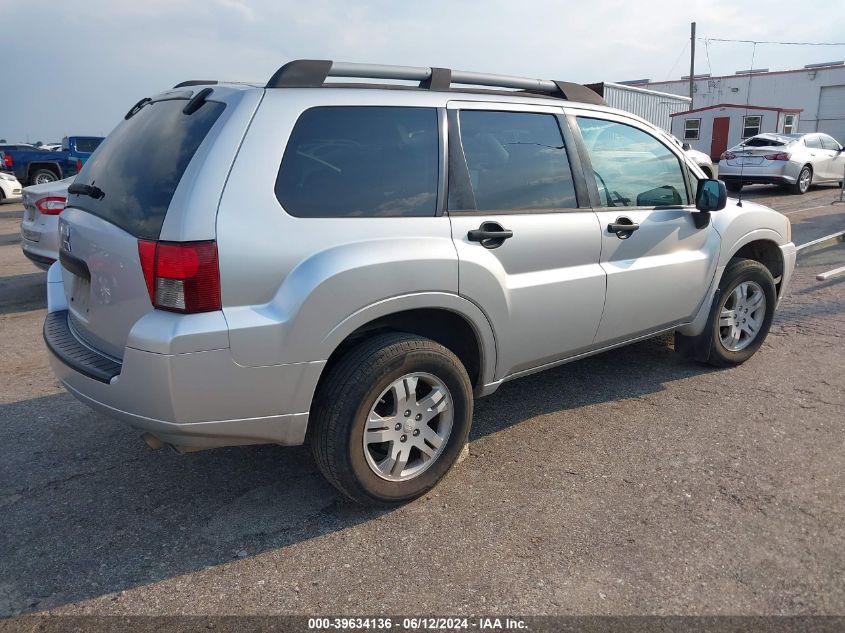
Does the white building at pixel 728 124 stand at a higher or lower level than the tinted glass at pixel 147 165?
higher

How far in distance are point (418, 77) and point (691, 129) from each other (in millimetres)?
37380

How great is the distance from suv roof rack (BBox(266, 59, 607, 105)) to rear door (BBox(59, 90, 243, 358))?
327mm

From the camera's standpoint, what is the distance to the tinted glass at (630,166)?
3824 mm

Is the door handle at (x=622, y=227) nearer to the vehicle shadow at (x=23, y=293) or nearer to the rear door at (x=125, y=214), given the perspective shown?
the rear door at (x=125, y=214)

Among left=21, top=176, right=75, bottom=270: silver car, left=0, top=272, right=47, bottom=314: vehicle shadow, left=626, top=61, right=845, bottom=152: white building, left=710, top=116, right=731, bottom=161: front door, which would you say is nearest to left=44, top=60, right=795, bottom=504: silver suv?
left=21, top=176, right=75, bottom=270: silver car

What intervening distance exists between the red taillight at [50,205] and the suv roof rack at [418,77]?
5.09 m

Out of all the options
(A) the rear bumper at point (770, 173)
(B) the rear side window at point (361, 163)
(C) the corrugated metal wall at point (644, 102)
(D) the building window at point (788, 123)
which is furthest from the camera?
(D) the building window at point (788, 123)

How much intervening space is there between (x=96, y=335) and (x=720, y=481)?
2.98 meters

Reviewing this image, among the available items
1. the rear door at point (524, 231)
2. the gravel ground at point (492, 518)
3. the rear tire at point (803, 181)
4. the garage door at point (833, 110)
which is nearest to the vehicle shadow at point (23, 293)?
the gravel ground at point (492, 518)

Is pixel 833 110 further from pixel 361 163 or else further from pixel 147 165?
pixel 147 165

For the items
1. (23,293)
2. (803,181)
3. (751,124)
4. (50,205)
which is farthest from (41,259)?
(751,124)

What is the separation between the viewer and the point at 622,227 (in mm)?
3801

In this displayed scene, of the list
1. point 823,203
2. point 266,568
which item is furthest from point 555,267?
point 823,203

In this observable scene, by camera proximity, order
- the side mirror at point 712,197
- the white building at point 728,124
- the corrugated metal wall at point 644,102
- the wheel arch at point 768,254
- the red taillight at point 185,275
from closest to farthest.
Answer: the red taillight at point 185,275 < the side mirror at point 712,197 < the wheel arch at point 768,254 < the corrugated metal wall at point 644,102 < the white building at point 728,124
